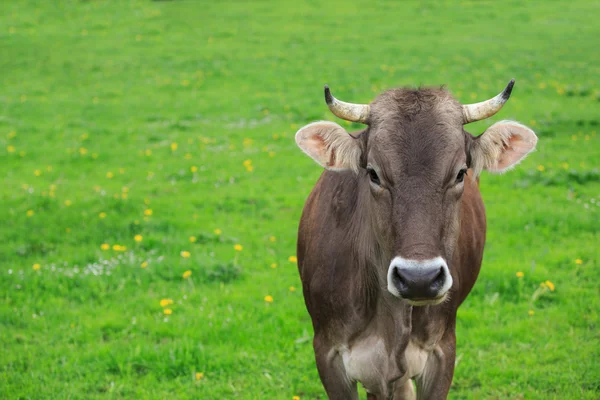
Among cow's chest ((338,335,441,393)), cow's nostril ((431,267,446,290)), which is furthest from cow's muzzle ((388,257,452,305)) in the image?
cow's chest ((338,335,441,393))

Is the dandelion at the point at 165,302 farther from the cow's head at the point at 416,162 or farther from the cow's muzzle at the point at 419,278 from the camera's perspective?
the cow's muzzle at the point at 419,278

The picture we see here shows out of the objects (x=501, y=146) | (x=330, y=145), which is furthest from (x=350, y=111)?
(x=501, y=146)

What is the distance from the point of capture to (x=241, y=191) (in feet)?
33.7

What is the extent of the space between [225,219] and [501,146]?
5.50 meters

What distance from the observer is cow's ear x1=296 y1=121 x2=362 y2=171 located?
164 inches

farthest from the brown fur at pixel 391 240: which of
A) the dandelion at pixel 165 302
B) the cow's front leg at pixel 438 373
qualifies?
the dandelion at pixel 165 302

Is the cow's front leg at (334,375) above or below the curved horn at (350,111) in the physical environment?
below

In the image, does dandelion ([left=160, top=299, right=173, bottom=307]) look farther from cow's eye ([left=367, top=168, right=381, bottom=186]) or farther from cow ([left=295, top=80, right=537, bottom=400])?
cow's eye ([left=367, top=168, right=381, bottom=186])

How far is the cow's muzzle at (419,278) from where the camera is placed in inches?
135

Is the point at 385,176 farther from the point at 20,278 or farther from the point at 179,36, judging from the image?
the point at 179,36

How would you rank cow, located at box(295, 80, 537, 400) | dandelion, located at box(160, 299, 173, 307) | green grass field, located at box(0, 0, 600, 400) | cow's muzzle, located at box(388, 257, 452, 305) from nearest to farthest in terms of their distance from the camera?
cow's muzzle, located at box(388, 257, 452, 305) < cow, located at box(295, 80, 537, 400) < green grass field, located at box(0, 0, 600, 400) < dandelion, located at box(160, 299, 173, 307)

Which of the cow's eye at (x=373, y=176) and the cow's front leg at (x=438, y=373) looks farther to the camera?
the cow's front leg at (x=438, y=373)

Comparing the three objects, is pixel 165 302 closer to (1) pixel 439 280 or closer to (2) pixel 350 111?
(2) pixel 350 111

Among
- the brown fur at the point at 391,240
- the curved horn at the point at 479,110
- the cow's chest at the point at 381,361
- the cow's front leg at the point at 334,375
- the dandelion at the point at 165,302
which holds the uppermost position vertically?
the curved horn at the point at 479,110
